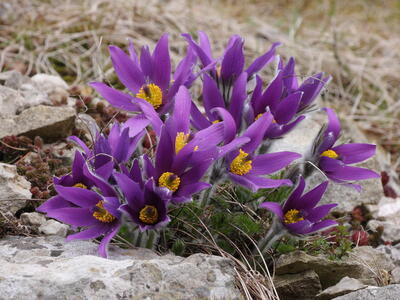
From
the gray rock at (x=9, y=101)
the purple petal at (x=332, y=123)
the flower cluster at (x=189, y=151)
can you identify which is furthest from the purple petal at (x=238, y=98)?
the gray rock at (x=9, y=101)

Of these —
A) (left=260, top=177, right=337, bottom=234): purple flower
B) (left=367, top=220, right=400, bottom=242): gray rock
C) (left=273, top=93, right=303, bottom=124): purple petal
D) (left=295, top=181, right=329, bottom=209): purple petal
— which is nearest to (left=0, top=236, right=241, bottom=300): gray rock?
(left=260, top=177, right=337, bottom=234): purple flower

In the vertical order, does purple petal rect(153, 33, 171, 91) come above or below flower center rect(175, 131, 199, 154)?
above

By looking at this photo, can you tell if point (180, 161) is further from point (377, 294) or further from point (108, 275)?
point (377, 294)

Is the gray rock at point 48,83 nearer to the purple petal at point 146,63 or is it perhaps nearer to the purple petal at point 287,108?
the purple petal at point 146,63

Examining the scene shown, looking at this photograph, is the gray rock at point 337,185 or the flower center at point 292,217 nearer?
the flower center at point 292,217

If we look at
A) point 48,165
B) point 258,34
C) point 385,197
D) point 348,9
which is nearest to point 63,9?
point 258,34

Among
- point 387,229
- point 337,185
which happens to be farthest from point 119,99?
point 387,229

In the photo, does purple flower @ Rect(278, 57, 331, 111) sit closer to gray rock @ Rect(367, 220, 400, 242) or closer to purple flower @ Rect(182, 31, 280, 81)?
purple flower @ Rect(182, 31, 280, 81)
